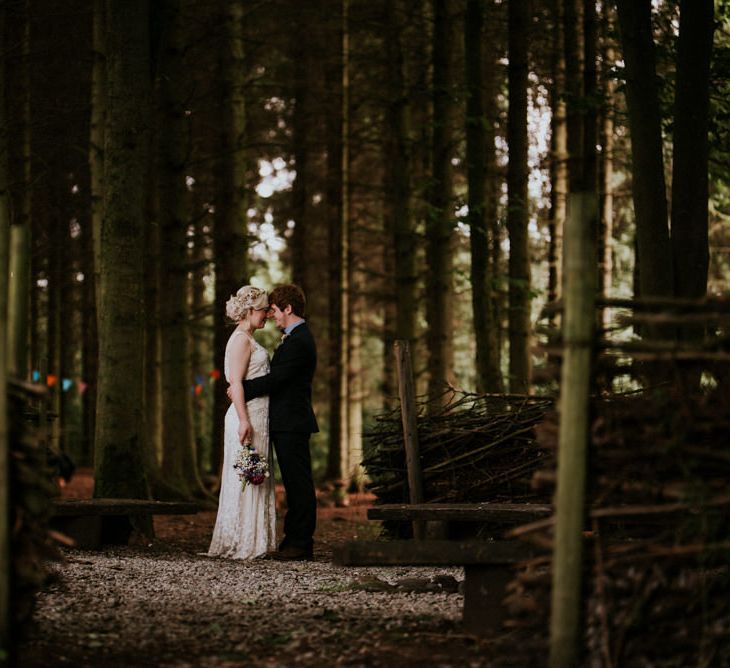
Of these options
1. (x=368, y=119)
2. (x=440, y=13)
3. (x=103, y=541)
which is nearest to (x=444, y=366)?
(x=440, y=13)

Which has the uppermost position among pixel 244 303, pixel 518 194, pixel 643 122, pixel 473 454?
pixel 518 194

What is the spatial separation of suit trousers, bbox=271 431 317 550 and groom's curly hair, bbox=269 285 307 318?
105 centimetres

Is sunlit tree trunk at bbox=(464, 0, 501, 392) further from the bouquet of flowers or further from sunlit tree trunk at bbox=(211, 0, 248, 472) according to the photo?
the bouquet of flowers

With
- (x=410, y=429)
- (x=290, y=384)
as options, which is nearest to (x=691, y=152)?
(x=410, y=429)

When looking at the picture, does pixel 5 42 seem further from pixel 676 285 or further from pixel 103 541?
pixel 676 285

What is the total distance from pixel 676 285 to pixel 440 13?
838 centimetres

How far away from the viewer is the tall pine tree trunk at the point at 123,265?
10078 millimetres

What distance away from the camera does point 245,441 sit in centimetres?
905

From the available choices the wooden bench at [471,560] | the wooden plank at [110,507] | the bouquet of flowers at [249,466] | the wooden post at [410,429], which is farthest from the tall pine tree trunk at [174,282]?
the wooden bench at [471,560]

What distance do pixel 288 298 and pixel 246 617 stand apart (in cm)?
375

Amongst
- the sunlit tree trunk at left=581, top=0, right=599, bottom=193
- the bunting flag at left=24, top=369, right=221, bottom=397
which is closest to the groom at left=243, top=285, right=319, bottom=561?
the sunlit tree trunk at left=581, top=0, right=599, bottom=193

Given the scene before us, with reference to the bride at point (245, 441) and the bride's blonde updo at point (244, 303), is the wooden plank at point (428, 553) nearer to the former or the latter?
the bride at point (245, 441)

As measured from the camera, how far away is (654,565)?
4469 millimetres

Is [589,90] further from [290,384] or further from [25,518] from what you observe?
[25,518]
